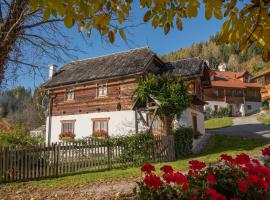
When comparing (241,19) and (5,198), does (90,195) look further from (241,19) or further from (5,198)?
(241,19)

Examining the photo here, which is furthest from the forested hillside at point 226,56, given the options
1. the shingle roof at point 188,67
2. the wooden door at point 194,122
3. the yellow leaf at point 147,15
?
the yellow leaf at point 147,15

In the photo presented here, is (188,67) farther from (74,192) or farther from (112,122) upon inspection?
(74,192)

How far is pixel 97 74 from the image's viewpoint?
81.5 feet

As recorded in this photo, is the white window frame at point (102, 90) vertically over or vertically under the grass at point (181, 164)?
over

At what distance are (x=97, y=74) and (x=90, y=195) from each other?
1711 cm

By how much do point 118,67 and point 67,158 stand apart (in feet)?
38.8

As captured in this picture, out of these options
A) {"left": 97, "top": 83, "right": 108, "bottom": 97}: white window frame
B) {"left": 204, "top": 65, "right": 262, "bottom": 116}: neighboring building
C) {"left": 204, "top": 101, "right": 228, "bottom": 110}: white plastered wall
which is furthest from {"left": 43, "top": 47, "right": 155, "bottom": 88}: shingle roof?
{"left": 204, "top": 101, "right": 228, "bottom": 110}: white plastered wall

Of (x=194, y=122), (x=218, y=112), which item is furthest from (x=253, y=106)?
(x=194, y=122)

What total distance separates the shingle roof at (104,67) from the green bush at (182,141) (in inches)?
238

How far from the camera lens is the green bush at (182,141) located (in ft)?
59.8

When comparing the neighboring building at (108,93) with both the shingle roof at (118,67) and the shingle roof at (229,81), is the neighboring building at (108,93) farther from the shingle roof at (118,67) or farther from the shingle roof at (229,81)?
the shingle roof at (229,81)

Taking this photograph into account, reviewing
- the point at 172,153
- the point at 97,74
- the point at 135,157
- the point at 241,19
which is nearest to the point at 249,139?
the point at 172,153

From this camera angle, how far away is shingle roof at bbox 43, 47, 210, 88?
23422 millimetres

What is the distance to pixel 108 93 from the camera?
23.9 meters
